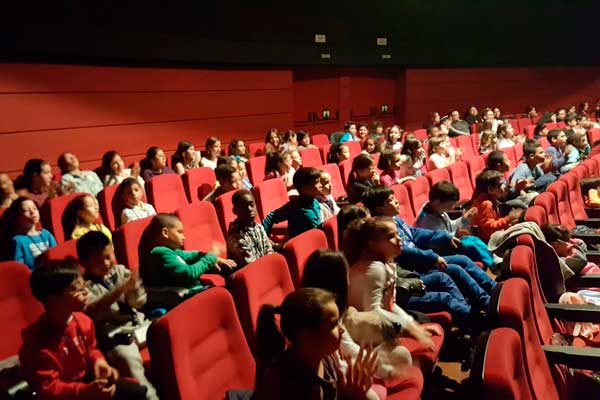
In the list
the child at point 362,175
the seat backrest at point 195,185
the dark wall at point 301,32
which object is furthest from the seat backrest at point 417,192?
the dark wall at point 301,32

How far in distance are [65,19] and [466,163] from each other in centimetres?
386

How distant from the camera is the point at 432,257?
274 centimetres

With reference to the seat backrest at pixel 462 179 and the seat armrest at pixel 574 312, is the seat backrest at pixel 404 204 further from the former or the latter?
the seat armrest at pixel 574 312

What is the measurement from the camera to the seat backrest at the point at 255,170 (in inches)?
199

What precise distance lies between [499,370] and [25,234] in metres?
2.45

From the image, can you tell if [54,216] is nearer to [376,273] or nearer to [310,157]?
[376,273]

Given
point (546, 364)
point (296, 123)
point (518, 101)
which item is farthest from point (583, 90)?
point (546, 364)

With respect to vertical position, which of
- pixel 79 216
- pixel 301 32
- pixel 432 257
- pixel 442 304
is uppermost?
pixel 301 32

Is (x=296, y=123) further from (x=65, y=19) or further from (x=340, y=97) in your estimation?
(x=65, y=19)

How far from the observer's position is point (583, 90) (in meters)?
12.8

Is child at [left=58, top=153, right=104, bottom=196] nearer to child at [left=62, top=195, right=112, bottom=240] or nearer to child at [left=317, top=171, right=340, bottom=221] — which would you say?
child at [left=62, top=195, right=112, bottom=240]

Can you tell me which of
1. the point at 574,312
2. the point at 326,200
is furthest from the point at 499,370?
the point at 326,200

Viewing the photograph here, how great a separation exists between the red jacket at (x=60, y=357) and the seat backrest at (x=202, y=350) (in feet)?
0.92

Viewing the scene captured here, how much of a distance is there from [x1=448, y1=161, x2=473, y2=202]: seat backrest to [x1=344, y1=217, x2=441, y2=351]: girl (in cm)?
257
